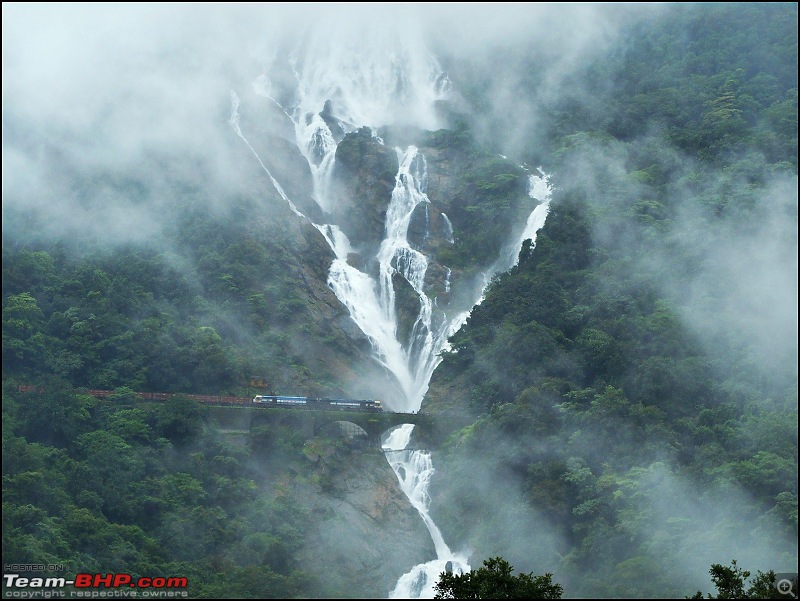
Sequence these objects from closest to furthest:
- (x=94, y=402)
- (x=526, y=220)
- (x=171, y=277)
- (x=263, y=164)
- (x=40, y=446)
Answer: (x=40, y=446)
(x=94, y=402)
(x=171, y=277)
(x=526, y=220)
(x=263, y=164)

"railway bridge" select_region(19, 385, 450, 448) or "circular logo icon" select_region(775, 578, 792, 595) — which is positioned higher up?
"railway bridge" select_region(19, 385, 450, 448)

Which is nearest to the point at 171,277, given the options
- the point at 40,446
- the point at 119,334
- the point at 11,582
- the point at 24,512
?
the point at 119,334

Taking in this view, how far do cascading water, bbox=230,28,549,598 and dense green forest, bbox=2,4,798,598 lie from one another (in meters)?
1.53

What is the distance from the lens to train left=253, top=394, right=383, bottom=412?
61875 millimetres

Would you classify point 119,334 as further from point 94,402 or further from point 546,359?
point 546,359

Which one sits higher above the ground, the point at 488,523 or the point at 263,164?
the point at 263,164

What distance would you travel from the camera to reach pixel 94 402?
5925 centimetres

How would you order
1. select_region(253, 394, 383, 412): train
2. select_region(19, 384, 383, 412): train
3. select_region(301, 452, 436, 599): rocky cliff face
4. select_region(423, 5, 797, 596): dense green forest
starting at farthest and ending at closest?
select_region(253, 394, 383, 412): train
select_region(19, 384, 383, 412): train
select_region(301, 452, 436, 599): rocky cliff face
select_region(423, 5, 797, 596): dense green forest

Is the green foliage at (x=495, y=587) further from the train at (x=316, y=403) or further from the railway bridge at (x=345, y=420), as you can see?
the train at (x=316, y=403)

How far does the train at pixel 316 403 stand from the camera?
203 feet

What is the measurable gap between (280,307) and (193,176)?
13.1m

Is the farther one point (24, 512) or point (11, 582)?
point (24, 512)
